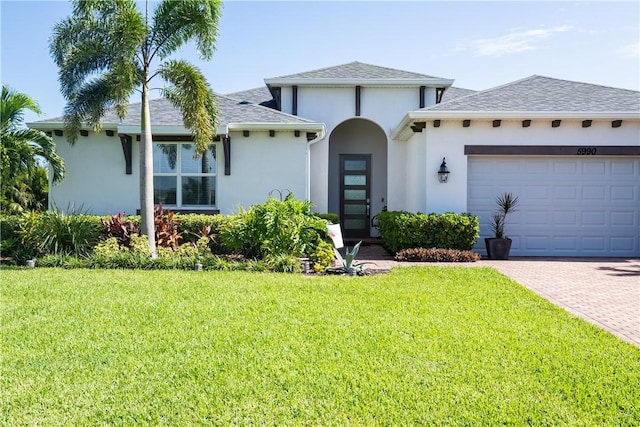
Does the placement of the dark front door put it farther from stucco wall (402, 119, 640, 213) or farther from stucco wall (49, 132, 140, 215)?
stucco wall (49, 132, 140, 215)

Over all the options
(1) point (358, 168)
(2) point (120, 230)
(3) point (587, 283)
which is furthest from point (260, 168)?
(3) point (587, 283)

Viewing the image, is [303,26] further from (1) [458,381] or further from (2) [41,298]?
(1) [458,381]

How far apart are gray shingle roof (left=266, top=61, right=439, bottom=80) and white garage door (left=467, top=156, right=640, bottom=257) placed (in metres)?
5.23

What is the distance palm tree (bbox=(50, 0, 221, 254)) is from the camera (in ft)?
30.9

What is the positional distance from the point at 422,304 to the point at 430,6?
8.67 m

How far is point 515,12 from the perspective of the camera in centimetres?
1134

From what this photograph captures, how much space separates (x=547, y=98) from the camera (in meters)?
12.7

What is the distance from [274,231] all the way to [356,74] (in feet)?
29.3

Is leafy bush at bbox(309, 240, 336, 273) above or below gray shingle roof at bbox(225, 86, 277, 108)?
below

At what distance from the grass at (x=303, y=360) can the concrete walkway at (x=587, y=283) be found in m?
0.52

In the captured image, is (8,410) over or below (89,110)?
below

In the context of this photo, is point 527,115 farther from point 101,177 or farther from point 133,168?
point 101,177

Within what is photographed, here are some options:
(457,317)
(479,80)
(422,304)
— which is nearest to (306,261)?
(422,304)

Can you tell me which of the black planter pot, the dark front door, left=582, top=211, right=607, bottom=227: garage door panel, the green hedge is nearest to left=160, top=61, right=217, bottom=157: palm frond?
the green hedge
